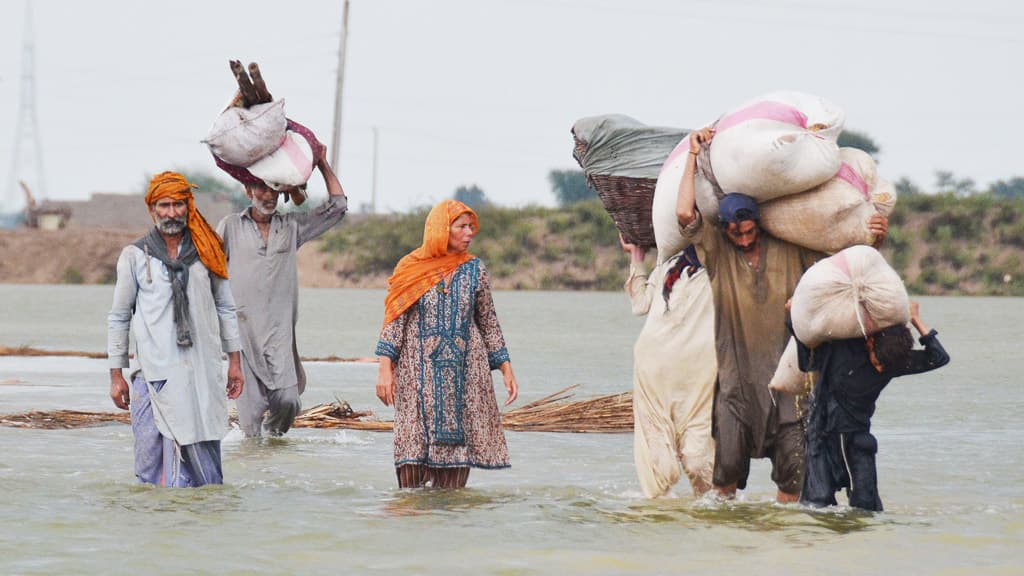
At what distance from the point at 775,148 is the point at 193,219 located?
8.62 feet

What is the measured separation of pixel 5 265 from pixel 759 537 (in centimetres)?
6652

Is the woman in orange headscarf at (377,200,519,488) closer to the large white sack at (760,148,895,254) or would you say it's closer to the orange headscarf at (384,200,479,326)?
the orange headscarf at (384,200,479,326)

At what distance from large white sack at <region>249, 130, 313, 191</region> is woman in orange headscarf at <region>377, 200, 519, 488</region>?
6.31 feet

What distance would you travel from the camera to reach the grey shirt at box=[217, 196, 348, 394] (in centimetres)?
1009

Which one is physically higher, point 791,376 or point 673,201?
point 673,201

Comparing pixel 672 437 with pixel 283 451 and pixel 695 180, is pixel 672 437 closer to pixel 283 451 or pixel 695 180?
pixel 695 180

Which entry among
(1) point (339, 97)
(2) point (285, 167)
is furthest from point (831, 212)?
(1) point (339, 97)

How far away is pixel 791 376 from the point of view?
696cm

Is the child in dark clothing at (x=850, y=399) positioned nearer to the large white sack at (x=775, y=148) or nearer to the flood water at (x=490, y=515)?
the flood water at (x=490, y=515)

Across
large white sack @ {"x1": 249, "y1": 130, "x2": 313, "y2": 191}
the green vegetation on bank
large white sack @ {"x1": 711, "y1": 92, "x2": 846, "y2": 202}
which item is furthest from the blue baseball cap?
the green vegetation on bank

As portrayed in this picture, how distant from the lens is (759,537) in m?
7.20

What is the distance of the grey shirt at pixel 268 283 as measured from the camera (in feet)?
33.1

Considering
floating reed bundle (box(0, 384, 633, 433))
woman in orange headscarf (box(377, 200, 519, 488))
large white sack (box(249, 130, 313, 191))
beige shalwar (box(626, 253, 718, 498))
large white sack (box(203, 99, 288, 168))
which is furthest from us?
floating reed bundle (box(0, 384, 633, 433))

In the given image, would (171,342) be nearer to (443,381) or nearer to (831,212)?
(443,381)
